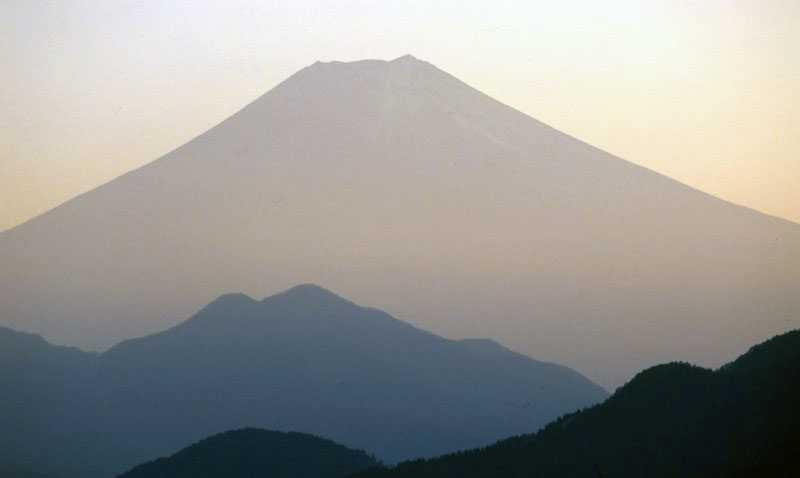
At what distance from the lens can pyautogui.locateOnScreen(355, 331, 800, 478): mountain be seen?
11.5 meters

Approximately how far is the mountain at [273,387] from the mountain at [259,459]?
10.3 inches

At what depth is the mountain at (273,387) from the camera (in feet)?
47.7

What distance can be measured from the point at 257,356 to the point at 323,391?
1.16 meters

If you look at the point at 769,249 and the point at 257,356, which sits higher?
the point at 769,249

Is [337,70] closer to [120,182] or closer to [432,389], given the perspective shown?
[120,182]

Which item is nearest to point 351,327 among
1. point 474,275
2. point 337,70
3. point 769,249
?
point 474,275

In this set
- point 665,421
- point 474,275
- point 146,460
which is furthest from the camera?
point 474,275

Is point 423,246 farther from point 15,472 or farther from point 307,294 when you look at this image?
point 15,472

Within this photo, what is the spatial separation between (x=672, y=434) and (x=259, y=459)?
5.17 metres

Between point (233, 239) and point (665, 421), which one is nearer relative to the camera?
point (665, 421)

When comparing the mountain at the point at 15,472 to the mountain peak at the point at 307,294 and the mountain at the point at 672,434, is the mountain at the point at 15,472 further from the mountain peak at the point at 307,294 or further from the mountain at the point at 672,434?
the mountain at the point at 672,434

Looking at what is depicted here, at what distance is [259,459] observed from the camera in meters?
13.6

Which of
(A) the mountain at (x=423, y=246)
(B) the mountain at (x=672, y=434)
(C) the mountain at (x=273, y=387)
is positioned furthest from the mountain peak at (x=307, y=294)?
(B) the mountain at (x=672, y=434)

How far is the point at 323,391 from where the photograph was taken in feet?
48.7
